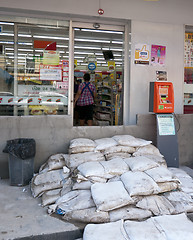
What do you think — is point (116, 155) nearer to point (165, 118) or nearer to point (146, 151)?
point (146, 151)

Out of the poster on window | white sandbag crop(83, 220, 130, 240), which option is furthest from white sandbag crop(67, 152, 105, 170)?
the poster on window

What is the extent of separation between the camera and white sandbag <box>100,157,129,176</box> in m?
3.49

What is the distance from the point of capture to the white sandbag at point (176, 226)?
242cm

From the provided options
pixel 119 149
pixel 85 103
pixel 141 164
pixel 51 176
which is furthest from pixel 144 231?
pixel 85 103

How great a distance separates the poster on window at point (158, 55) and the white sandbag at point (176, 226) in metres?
3.21

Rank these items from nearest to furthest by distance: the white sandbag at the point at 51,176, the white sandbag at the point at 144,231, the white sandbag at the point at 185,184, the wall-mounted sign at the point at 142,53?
the white sandbag at the point at 144,231, the white sandbag at the point at 185,184, the white sandbag at the point at 51,176, the wall-mounted sign at the point at 142,53

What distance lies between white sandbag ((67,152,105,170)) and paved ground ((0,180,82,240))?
64cm

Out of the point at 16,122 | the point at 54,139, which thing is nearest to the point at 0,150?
the point at 16,122

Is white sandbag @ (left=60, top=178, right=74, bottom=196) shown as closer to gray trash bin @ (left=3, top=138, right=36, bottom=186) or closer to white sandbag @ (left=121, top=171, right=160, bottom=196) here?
white sandbag @ (left=121, top=171, right=160, bottom=196)

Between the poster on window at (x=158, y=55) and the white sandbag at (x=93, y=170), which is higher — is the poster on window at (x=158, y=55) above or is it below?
above

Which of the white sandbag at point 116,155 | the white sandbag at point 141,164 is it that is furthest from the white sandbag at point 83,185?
the white sandbag at point 116,155

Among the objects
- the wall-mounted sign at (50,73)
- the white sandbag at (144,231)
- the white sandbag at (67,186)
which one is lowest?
the white sandbag at (144,231)

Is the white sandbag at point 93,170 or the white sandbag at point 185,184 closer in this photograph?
the white sandbag at point 93,170

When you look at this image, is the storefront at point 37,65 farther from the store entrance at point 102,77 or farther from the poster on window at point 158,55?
the store entrance at point 102,77
